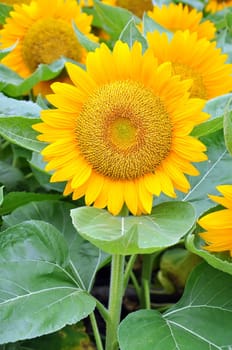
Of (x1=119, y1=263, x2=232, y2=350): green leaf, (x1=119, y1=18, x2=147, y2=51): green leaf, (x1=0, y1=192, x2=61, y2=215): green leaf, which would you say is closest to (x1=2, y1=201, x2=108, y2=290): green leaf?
(x1=0, y1=192, x2=61, y2=215): green leaf

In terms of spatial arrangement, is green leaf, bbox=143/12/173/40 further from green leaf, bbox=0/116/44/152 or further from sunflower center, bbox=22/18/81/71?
green leaf, bbox=0/116/44/152

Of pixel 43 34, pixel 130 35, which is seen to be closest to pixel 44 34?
pixel 43 34

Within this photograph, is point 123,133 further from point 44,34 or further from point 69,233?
point 44,34

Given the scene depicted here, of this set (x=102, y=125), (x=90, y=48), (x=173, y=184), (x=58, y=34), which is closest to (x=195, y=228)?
(x=173, y=184)

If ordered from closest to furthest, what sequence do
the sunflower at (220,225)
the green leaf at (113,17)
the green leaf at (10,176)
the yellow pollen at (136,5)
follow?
the sunflower at (220,225), the green leaf at (10,176), the green leaf at (113,17), the yellow pollen at (136,5)

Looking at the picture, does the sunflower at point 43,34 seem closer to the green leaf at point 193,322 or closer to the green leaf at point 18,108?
the green leaf at point 18,108

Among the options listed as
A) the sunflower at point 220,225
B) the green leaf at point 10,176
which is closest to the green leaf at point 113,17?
the green leaf at point 10,176
